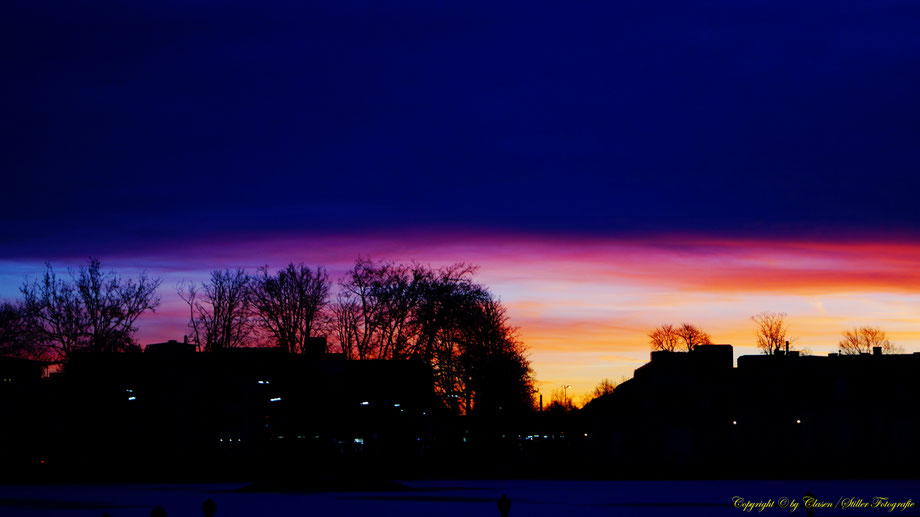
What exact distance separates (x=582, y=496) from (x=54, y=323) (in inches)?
2419

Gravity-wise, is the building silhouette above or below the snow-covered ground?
above

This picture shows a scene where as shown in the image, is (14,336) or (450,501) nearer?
(450,501)

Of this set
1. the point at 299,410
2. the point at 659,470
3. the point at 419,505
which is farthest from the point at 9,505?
the point at 659,470

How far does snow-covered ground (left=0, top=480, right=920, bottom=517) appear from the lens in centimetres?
3866

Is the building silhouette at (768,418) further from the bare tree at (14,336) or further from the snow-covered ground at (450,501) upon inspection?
the bare tree at (14,336)

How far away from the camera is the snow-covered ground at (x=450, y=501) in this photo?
3866cm

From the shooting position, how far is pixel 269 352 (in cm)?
9719

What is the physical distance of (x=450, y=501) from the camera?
155 ft

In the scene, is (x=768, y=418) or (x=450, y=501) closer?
(x=450, y=501)

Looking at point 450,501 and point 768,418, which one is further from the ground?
point 768,418

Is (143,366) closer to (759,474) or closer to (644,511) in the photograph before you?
(759,474)

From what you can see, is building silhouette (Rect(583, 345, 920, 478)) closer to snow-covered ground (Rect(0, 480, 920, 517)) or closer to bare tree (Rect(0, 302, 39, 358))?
snow-covered ground (Rect(0, 480, 920, 517))

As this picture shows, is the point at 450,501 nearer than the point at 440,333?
Yes

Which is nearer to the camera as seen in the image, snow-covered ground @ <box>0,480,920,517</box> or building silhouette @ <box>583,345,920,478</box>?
snow-covered ground @ <box>0,480,920,517</box>
